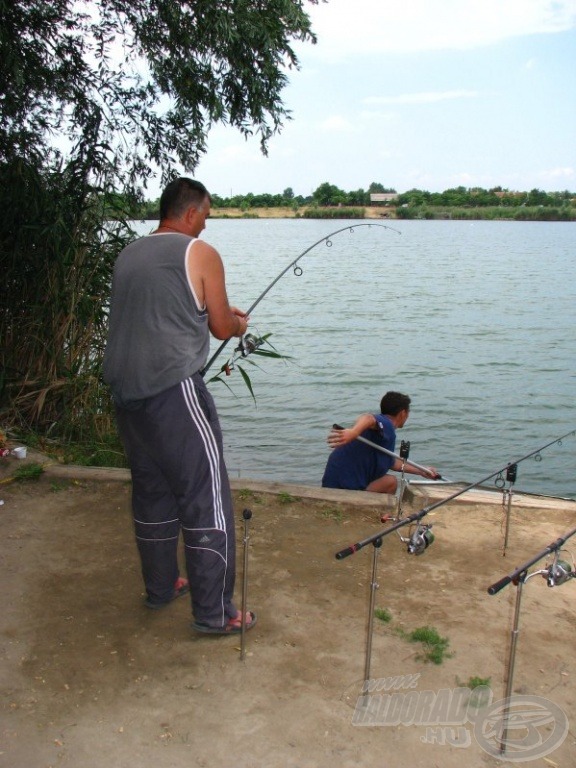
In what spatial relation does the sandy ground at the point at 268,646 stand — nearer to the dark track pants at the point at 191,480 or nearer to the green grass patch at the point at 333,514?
the green grass patch at the point at 333,514

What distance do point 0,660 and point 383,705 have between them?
4.91 feet

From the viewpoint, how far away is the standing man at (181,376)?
3123 millimetres

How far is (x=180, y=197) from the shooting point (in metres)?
3.26

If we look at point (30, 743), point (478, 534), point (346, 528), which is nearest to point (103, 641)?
point (30, 743)

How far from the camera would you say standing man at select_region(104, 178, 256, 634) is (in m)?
3.12

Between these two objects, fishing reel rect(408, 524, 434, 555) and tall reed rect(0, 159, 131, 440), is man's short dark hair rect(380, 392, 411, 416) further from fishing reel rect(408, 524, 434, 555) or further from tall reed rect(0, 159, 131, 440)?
tall reed rect(0, 159, 131, 440)

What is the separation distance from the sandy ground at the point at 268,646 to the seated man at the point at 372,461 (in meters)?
0.57

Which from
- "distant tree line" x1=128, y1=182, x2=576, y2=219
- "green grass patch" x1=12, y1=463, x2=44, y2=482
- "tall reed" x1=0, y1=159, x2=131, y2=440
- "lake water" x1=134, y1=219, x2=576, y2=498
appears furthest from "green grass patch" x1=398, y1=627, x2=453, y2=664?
"distant tree line" x1=128, y1=182, x2=576, y2=219

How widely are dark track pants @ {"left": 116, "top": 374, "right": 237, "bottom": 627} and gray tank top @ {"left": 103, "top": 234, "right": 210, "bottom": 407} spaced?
7 cm

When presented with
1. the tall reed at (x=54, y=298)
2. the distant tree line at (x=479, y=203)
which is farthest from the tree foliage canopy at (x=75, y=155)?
the distant tree line at (x=479, y=203)

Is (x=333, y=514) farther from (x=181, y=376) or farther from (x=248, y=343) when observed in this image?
(x=181, y=376)

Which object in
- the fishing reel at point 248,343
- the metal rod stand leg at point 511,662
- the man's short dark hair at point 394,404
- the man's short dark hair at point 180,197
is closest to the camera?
the metal rod stand leg at point 511,662

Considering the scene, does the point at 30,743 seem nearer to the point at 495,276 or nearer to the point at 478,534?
the point at 478,534

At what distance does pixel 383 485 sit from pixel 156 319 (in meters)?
2.83
